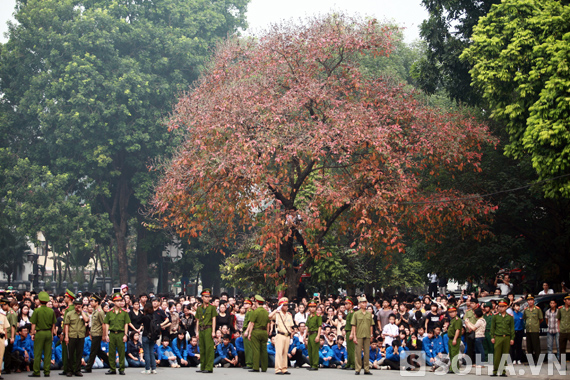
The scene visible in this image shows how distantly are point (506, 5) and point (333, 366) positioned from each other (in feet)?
41.9

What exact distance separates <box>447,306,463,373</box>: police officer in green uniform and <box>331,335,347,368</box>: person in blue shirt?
290 centimetres

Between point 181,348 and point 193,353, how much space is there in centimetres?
38

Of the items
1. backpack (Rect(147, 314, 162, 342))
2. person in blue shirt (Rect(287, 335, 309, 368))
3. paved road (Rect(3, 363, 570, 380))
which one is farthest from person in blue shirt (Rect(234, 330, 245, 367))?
backpack (Rect(147, 314, 162, 342))

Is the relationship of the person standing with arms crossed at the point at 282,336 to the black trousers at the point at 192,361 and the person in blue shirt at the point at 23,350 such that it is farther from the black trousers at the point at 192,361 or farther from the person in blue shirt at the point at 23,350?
the person in blue shirt at the point at 23,350

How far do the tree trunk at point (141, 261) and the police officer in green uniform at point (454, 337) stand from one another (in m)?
32.1

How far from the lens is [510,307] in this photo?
64.6ft

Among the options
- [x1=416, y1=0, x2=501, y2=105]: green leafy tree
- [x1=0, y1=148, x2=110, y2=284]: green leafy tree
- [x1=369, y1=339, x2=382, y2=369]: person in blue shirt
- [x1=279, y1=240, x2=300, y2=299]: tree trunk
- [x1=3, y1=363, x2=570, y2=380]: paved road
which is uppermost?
[x1=416, y1=0, x2=501, y2=105]: green leafy tree

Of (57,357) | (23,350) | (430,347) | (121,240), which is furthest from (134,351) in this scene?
(121,240)

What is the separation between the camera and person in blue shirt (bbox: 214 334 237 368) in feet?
61.9

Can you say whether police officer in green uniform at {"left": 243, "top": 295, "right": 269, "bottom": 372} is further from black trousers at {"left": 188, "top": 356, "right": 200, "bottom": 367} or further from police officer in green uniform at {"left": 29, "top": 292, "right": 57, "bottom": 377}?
police officer in green uniform at {"left": 29, "top": 292, "right": 57, "bottom": 377}

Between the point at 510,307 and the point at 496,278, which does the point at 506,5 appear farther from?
the point at 496,278

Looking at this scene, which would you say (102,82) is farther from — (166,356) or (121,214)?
(166,356)

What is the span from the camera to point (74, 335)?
15719 millimetres

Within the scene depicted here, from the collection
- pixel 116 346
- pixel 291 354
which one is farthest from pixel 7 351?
pixel 291 354
